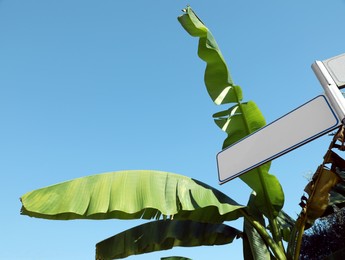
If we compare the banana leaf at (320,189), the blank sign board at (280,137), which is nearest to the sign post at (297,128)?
the blank sign board at (280,137)

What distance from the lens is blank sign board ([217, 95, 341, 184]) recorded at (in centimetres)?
112

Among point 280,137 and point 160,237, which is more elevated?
point 160,237

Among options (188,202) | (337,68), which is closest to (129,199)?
A: (188,202)

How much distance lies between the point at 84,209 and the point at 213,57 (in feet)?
7.36

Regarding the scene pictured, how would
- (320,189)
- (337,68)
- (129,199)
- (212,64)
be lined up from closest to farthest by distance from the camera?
1. (337,68)
2. (129,199)
3. (320,189)
4. (212,64)

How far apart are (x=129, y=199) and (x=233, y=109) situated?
178 centimetres

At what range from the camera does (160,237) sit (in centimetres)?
410

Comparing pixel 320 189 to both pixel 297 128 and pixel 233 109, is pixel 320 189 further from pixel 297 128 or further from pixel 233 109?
pixel 297 128

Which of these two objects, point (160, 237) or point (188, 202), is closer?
point (188, 202)

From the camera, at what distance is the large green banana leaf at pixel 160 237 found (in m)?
4.11

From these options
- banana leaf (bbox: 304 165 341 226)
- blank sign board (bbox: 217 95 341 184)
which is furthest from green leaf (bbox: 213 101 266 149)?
blank sign board (bbox: 217 95 341 184)

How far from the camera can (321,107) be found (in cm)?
113

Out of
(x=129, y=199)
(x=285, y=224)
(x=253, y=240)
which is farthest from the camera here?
(x=285, y=224)

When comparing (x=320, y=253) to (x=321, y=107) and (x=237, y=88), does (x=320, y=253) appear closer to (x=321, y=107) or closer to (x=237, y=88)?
(x=237, y=88)
